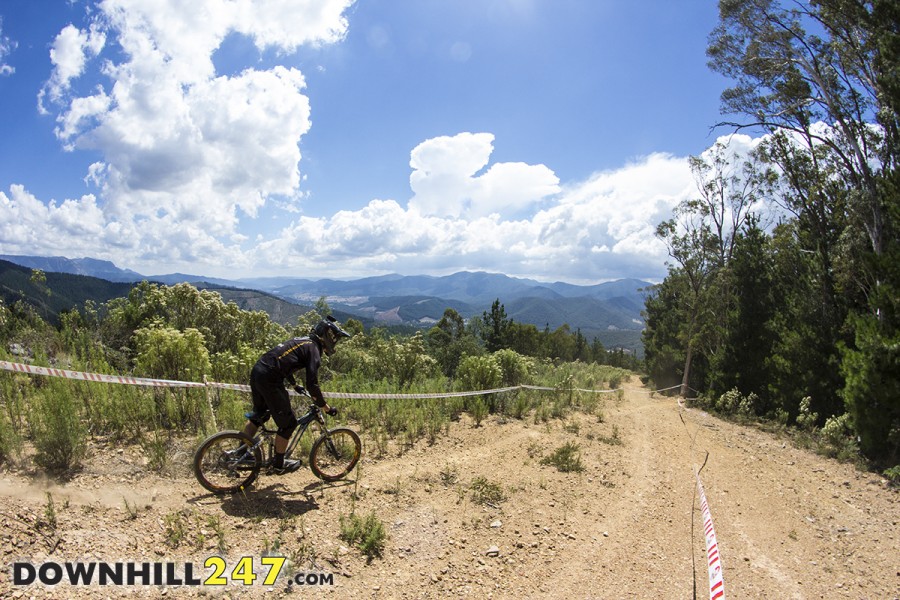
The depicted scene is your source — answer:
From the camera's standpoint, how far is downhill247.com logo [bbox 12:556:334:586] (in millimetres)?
3000

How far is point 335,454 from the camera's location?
5727 mm

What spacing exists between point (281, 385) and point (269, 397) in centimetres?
18

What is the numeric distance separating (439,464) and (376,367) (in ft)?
15.6

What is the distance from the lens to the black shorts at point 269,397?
189 inches

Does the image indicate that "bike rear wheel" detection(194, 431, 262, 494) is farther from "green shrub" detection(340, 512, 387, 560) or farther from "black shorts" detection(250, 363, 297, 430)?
"green shrub" detection(340, 512, 387, 560)

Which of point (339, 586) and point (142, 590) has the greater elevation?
point (142, 590)

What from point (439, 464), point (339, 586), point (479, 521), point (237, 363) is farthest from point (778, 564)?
point (237, 363)

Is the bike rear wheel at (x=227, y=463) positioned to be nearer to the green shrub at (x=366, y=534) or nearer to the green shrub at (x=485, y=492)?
the green shrub at (x=366, y=534)

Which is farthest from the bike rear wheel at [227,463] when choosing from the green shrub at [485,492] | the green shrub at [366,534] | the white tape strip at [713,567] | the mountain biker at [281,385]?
the white tape strip at [713,567]

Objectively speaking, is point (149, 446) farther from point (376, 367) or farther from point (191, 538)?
point (376, 367)

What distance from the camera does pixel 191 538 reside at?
384cm

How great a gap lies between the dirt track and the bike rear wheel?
189 millimetres

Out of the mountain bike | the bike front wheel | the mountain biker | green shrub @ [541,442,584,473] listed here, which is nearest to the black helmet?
the mountain biker

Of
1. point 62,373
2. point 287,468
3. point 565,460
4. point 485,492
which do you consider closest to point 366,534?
point 287,468
